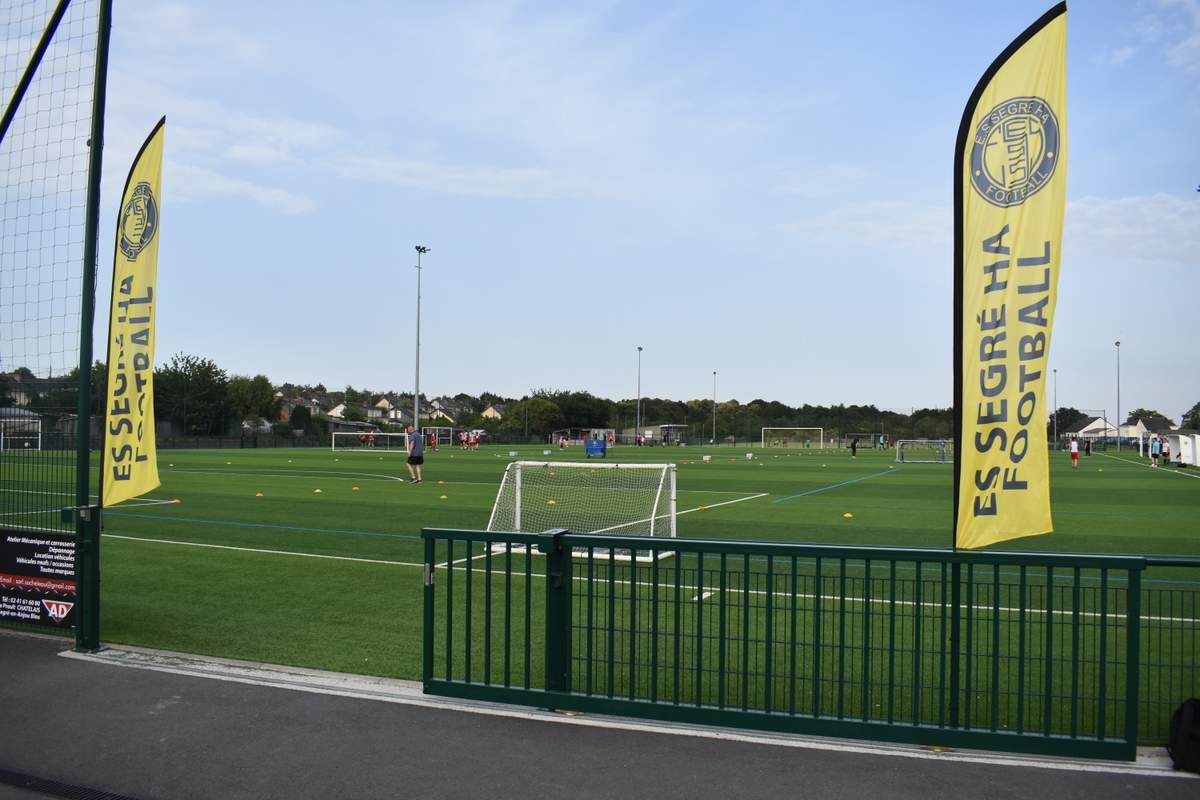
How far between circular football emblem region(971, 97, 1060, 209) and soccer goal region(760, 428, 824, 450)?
8929 centimetres

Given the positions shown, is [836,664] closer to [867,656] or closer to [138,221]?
[867,656]

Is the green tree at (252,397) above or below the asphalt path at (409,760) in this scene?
above

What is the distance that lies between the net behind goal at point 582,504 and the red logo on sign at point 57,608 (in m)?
5.74

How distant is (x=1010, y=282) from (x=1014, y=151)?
30.6 inches

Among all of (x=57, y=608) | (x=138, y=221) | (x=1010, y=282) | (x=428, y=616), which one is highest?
(x=138, y=221)

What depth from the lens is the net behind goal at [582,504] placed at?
12.2 meters

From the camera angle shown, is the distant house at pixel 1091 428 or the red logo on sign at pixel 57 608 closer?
the red logo on sign at pixel 57 608

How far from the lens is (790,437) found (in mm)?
96750

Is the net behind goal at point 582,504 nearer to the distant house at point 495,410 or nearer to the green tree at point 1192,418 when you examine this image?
the green tree at point 1192,418

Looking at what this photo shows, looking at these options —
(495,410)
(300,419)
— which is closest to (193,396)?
(300,419)

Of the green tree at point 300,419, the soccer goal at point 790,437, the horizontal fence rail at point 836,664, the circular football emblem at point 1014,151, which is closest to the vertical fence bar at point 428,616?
the horizontal fence rail at point 836,664

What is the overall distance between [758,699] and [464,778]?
2187 mm

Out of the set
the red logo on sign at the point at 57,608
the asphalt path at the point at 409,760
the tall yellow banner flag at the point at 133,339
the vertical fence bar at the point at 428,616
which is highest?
the tall yellow banner flag at the point at 133,339

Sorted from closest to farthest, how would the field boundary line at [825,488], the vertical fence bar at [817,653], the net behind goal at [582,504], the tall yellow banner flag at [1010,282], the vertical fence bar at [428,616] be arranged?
the vertical fence bar at [817,653] → the tall yellow banner flag at [1010,282] → the vertical fence bar at [428,616] → the net behind goal at [582,504] → the field boundary line at [825,488]
